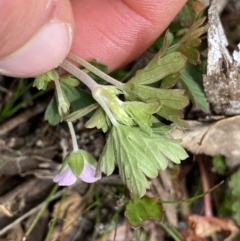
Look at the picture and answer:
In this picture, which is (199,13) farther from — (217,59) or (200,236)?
(200,236)

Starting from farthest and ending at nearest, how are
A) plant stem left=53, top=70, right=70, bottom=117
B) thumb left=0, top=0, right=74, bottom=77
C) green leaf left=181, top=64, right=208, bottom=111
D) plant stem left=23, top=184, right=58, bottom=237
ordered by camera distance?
plant stem left=23, top=184, right=58, bottom=237
green leaf left=181, top=64, right=208, bottom=111
plant stem left=53, top=70, right=70, bottom=117
thumb left=0, top=0, right=74, bottom=77

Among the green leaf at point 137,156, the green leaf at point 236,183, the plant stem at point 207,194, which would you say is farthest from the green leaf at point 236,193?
the green leaf at point 137,156

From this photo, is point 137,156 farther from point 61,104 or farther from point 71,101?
point 71,101

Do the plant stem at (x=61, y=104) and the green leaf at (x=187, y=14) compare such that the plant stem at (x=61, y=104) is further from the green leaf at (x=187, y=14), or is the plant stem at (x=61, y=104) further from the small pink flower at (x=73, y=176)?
the green leaf at (x=187, y=14)

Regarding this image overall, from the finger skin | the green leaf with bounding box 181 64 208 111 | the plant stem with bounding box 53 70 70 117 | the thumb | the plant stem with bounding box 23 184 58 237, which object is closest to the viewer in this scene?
the thumb

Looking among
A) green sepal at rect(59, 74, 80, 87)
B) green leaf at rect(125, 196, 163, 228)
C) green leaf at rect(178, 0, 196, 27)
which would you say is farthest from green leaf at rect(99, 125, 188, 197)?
green leaf at rect(178, 0, 196, 27)

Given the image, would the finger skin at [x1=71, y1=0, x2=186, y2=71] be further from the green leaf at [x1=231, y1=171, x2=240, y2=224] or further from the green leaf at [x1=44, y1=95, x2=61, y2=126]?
the green leaf at [x1=231, y1=171, x2=240, y2=224]

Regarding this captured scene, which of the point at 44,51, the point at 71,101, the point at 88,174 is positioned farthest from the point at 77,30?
the point at 88,174

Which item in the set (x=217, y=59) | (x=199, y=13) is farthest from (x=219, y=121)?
(x=199, y=13)
